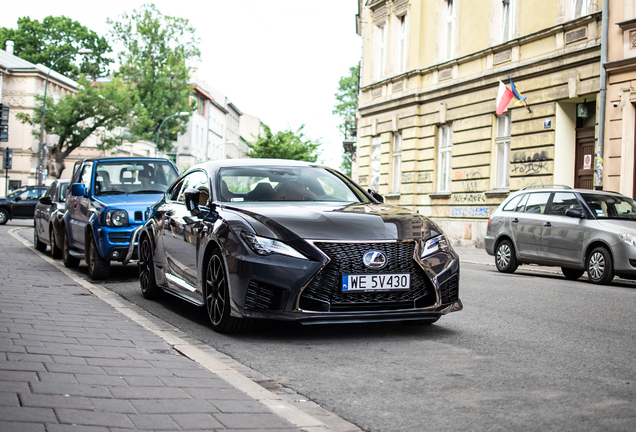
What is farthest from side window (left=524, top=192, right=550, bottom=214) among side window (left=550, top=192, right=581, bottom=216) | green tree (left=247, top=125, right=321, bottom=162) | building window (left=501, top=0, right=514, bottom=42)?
green tree (left=247, top=125, right=321, bottom=162)

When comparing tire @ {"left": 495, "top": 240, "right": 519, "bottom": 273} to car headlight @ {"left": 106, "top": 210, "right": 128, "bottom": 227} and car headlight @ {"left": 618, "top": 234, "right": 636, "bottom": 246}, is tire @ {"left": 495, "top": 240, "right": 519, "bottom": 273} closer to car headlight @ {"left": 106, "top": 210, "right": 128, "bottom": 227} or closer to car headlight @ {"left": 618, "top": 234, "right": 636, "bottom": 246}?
car headlight @ {"left": 618, "top": 234, "right": 636, "bottom": 246}

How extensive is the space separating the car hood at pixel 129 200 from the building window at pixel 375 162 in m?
20.5

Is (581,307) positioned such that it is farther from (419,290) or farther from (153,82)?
(153,82)

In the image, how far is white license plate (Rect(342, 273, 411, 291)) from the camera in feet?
19.6

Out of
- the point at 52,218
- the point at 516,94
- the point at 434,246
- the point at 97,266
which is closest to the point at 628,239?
the point at 434,246

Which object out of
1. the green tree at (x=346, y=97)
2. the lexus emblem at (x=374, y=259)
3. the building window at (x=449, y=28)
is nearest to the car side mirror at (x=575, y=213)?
the lexus emblem at (x=374, y=259)

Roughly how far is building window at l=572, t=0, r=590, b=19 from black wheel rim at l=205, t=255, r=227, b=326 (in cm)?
Answer: 1664

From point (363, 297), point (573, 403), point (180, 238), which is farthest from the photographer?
point (180, 238)

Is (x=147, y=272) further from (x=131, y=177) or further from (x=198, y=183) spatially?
(x=131, y=177)

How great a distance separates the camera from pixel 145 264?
29.9 ft

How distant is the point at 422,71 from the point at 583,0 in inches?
341

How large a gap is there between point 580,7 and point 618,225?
9.61 meters

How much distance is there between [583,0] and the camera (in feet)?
66.8

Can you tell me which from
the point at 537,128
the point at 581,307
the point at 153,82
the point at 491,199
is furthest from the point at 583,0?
the point at 153,82
